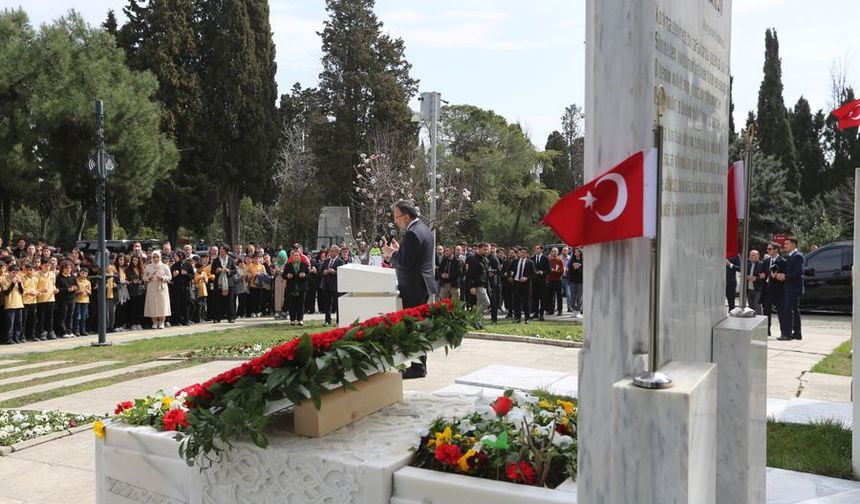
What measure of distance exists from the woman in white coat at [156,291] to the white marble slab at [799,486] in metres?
14.5

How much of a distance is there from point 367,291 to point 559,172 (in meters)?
55.3

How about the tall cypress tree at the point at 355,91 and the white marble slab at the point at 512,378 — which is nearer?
the white marble slab at the point at 512,378

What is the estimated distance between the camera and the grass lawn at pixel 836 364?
9.62 metres

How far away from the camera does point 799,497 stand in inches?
180

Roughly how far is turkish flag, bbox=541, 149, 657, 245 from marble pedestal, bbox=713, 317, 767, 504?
1.46 metres

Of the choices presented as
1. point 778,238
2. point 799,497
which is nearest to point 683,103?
point 799,497

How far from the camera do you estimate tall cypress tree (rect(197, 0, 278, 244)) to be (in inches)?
1479

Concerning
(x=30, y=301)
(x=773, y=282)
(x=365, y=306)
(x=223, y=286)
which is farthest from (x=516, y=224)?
(x=365, y=306)

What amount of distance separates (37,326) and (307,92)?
3897 cm

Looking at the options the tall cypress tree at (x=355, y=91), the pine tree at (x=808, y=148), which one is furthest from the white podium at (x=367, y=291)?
the pine tree at (x=808, y=148)

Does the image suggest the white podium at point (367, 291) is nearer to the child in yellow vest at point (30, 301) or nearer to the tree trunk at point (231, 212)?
the child in yellow vest at point (30, 301)

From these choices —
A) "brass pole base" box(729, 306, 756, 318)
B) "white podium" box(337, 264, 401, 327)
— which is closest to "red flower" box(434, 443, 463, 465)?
"brass pole base" box(729, 306, 756, 318)

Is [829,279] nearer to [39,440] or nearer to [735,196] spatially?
[735,196]

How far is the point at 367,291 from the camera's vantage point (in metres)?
8.86
